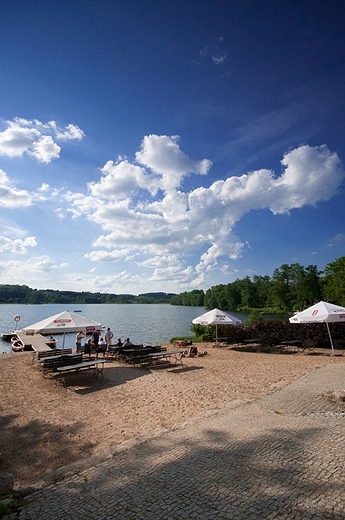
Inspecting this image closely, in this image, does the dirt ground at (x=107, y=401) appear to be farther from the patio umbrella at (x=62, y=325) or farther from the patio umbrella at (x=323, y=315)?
the patio umbrella at (x=323, y=315)

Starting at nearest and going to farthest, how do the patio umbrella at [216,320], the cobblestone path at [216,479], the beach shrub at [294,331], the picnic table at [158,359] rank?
1. the cobblestone path at [216,479]
2. the picnic table at [158,359]
3. the patio umbrella at [216,320]
4. the beach shrub at [294,331]

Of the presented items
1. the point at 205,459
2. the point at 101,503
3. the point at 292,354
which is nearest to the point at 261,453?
the point at 205,459

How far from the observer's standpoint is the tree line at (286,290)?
49281mm

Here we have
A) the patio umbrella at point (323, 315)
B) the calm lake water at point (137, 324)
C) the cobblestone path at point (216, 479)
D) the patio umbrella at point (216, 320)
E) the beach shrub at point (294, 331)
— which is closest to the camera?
the cobblestone path at point (216, 479)

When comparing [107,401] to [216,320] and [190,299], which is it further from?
[190,299]

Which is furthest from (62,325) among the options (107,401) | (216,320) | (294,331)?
(294,331)

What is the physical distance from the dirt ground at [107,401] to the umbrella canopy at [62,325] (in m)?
1.71

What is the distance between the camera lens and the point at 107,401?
8148mm

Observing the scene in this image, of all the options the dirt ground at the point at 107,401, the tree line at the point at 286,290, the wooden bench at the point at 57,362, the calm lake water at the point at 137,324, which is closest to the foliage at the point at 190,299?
the tree line at the point at 286,290

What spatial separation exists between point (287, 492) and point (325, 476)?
63 centimetres

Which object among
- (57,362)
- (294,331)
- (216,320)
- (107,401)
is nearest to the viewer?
(107,401)

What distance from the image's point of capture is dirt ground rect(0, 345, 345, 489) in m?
5.42

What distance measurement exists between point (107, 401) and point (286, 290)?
73.1 metres

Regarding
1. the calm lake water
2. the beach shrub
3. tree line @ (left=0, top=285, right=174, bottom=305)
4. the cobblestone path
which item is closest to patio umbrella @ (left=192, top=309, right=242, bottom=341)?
the beach shrub
